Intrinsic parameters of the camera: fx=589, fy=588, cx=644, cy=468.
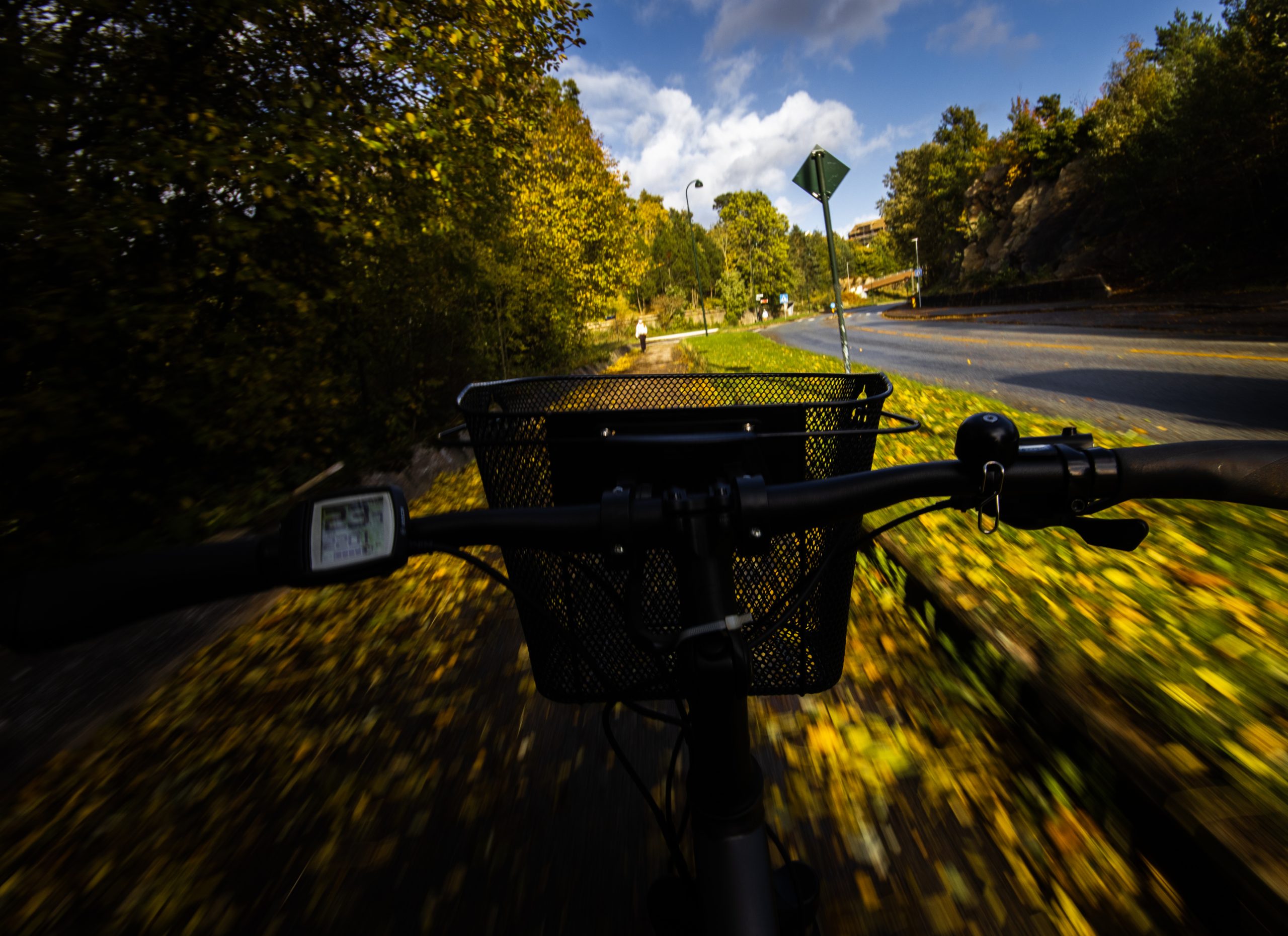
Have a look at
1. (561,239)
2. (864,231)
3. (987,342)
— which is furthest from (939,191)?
(864,231)

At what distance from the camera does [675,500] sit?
3.00 feet

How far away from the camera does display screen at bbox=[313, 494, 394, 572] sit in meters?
0.91

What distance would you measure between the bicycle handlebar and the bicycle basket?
0.07 metres

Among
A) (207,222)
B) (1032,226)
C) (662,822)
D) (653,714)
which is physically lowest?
(662,822)

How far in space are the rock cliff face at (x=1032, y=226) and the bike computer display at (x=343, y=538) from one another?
115 feet

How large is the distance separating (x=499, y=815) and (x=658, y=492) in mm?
1781

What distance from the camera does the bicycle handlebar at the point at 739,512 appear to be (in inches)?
34.7

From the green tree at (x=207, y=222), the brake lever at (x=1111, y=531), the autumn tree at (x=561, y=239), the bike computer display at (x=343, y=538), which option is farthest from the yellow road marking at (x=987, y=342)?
the bike computer display at (x=343, y=538)

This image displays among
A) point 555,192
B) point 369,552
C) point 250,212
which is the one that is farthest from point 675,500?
point 555,192

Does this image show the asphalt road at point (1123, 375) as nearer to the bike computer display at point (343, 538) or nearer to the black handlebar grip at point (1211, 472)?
the black handlebar grip at point (1211, 472)

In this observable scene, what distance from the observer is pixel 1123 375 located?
9.05 metres

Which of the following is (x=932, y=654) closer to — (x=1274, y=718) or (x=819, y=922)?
(x=1274, y=718)

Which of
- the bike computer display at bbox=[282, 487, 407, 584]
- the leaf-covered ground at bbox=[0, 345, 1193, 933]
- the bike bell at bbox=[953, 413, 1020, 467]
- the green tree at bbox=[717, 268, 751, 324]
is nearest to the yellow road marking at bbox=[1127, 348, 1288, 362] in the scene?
the leaf-covered ground at bbox=[0, 345, 1193, 933]

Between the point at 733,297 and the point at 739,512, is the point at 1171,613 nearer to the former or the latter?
the point at 739,512
